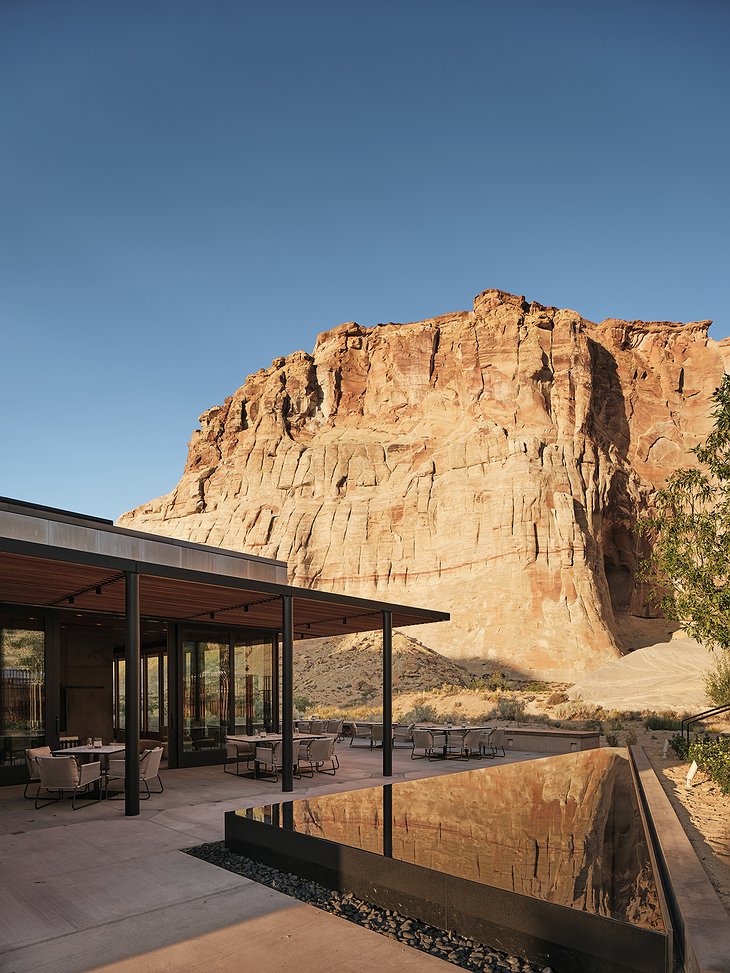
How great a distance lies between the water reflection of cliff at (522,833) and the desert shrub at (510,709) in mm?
17642

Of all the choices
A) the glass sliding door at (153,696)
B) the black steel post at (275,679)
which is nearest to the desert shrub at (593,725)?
the black steel post at (275,679)

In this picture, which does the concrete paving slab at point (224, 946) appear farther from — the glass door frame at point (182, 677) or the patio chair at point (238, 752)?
the glass door frame at point (182, 677)

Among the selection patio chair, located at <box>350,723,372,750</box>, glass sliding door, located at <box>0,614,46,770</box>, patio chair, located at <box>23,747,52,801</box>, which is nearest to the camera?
patio chair, located at <box>23,747,52,801</box>

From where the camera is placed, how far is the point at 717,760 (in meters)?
10.5

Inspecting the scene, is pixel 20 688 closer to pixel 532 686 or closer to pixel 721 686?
pixel 721 686

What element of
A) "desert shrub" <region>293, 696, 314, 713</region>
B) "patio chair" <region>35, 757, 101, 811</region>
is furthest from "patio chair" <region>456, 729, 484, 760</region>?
"desert shrub" <region>293, 696, 314, 713</region>

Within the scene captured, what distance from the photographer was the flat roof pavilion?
884cm

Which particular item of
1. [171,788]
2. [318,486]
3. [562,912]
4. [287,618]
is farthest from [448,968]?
[318,486]

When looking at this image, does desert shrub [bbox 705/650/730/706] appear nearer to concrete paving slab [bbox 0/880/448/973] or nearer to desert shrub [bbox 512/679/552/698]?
concrete paving slab [bbox 0/880/448/973]

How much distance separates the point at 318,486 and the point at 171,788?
159ft

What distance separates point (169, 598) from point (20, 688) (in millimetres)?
2955

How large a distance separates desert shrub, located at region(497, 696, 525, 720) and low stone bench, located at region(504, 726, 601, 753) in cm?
1004

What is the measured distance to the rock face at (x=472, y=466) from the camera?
156 feet

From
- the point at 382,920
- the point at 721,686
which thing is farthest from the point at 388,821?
the point at 721,686
